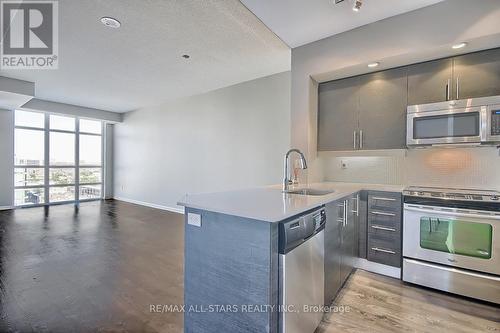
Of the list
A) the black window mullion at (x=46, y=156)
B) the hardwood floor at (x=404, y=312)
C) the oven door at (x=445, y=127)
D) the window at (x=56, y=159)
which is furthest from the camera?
the black window mullion at (x=46, y=156)

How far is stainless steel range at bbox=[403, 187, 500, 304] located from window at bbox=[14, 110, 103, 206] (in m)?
8.73

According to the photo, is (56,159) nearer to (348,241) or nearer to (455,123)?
(348,241)

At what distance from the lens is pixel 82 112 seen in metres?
7.03

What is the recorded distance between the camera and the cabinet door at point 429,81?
8.39 ft

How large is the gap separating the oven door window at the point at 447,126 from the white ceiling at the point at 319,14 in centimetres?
112

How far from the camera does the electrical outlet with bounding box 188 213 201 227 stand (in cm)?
157

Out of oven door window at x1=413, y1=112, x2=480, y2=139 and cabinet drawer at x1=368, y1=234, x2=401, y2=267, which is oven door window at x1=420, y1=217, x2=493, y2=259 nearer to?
cabinet drawer at x1=368, y1=234, x2=401, y2=267

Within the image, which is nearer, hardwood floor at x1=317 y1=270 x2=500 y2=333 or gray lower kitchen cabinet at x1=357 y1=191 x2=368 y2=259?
hardwood floor at x1=317 y1=270 x2=500 y2=333

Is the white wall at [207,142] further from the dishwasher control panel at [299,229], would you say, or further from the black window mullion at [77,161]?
the dishwasher control panel at [299,229]

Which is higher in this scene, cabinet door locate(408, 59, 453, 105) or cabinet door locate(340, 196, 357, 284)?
cabinet door locate(408, 59, 453, 105)

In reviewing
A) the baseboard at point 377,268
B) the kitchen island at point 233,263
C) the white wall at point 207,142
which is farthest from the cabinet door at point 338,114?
the kitchen island at point 233,263

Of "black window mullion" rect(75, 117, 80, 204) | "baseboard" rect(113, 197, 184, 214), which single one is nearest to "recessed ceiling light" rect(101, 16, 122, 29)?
"baseboard" rect(113, 197, 184, 214)

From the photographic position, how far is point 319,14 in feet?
8.31

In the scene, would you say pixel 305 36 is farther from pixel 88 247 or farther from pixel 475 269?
pixel 88 247
